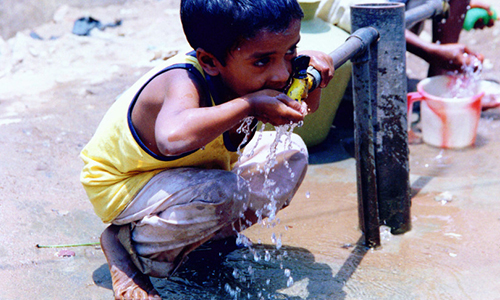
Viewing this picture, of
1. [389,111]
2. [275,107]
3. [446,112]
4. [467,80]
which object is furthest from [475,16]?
[275,107]

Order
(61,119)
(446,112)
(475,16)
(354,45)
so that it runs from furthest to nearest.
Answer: (475,16) < (61,119) < (446,112) < (354,45)

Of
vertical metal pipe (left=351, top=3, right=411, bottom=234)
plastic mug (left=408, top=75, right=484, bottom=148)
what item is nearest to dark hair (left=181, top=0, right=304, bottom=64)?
vertical metal pipe (left=351, top=3, right=411, bottom=234)

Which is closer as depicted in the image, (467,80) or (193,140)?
(193,140)

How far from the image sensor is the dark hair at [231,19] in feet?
4.81

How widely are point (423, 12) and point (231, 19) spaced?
1.27 m

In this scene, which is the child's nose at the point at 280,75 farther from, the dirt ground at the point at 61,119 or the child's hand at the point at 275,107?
the dirt ground at the point at 61,119

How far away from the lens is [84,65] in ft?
14.7

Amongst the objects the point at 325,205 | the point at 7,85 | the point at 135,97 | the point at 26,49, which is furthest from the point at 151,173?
the point at 26,49

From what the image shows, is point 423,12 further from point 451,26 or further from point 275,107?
point 451,26

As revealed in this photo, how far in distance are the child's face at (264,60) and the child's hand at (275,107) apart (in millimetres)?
68

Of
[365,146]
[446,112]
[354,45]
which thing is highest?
[354,45]

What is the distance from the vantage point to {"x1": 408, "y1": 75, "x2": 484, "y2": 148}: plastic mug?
301cm

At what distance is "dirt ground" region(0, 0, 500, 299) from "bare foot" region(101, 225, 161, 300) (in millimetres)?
111

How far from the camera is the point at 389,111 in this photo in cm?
204
